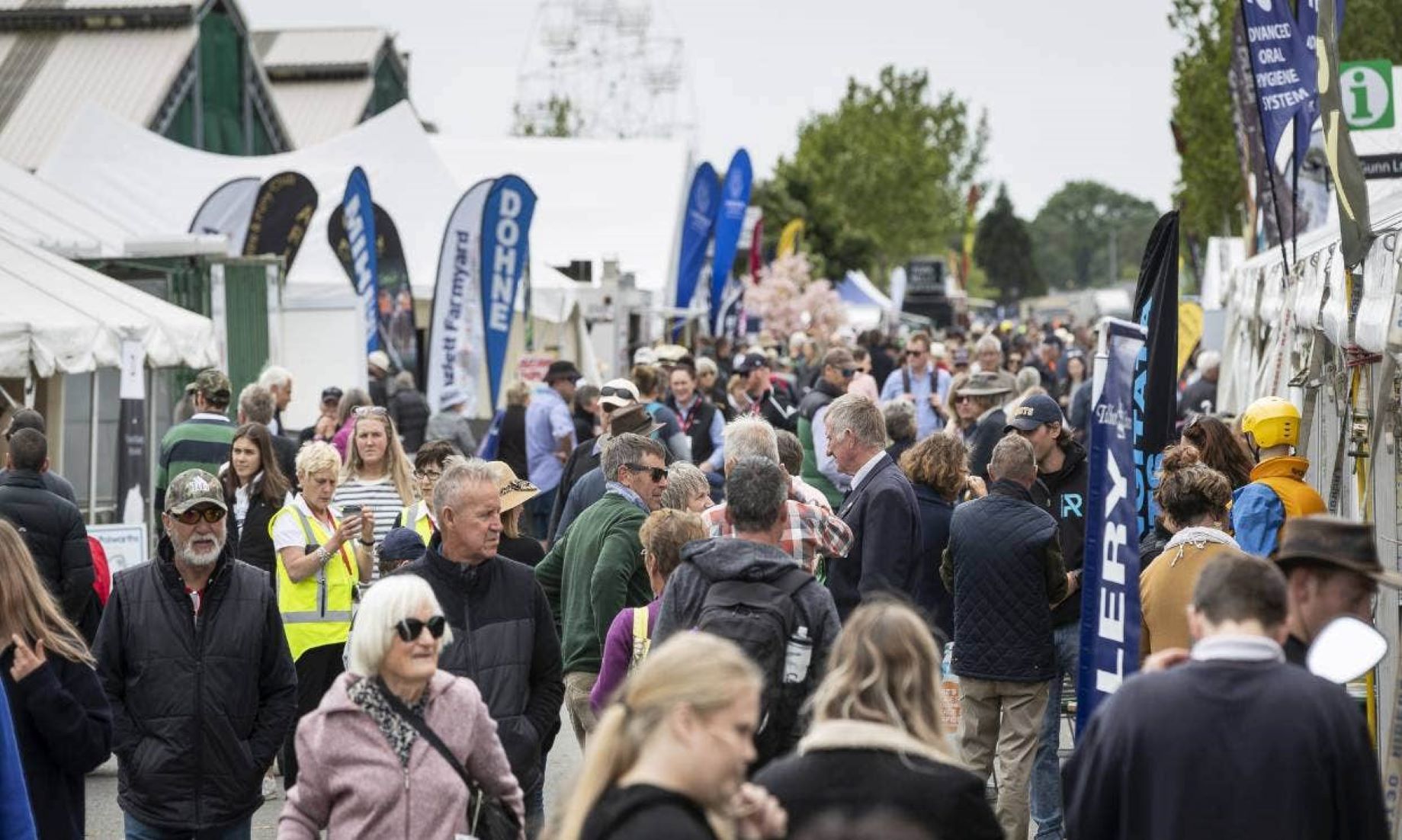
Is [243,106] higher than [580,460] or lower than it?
higher

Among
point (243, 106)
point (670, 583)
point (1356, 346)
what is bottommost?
point (670, 583)

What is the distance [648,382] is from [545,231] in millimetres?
24767

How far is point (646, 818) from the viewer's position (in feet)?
10.6

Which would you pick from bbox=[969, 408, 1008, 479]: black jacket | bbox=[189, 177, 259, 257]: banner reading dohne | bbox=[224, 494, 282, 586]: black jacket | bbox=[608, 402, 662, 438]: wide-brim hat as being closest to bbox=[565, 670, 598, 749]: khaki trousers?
bbox=[224, 494, 282, 586]: black jacket

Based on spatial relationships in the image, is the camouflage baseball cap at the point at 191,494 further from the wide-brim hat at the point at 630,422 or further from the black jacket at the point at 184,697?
the wide-brim hat at the point at 630,422

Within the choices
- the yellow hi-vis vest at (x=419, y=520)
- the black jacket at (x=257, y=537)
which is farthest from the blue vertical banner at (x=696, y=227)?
the yellow hi-vis vest at (x=419, y=520)

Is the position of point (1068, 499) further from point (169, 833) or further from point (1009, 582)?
point (169, 833)

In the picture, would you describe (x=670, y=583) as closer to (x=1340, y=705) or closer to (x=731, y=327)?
(x=1340, y=705)

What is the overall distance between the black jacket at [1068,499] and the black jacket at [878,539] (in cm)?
98

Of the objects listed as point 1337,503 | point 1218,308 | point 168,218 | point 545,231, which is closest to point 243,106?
point 545,231

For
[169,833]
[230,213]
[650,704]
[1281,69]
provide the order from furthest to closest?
[230,213], [1281,69], [169,833], [650,704]

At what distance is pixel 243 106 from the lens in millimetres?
47906

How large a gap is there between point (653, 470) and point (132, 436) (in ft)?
25.6

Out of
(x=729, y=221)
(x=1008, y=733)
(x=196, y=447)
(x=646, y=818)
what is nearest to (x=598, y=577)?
(x=1008, y=733)
